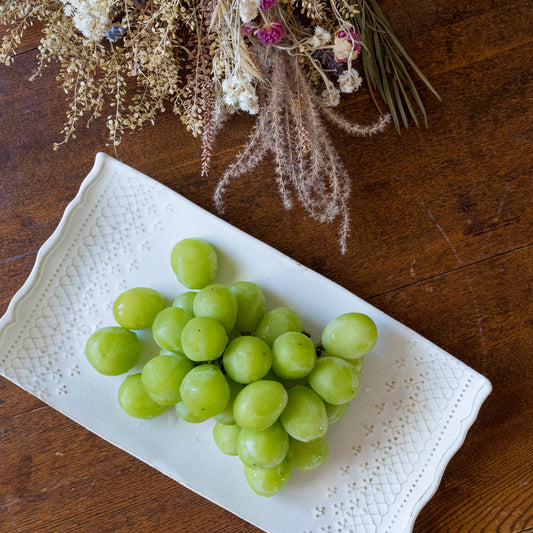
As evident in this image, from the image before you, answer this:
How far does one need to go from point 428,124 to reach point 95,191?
0.59m

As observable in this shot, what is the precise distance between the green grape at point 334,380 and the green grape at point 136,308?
10.5 inches

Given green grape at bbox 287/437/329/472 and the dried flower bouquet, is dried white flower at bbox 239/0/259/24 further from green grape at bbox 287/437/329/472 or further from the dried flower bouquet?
green grape at bbox 287/437/329/472

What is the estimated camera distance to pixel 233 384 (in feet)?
2.25

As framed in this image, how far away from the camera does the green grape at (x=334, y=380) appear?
0.65 metres

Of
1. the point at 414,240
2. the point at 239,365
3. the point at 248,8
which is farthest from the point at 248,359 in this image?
the point at 248,8

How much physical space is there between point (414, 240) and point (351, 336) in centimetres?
25

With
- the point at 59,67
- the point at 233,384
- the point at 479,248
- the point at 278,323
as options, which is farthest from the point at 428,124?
the point at 59,67

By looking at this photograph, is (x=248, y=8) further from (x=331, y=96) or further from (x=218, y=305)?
(x=218, y=305)

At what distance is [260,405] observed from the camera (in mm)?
611

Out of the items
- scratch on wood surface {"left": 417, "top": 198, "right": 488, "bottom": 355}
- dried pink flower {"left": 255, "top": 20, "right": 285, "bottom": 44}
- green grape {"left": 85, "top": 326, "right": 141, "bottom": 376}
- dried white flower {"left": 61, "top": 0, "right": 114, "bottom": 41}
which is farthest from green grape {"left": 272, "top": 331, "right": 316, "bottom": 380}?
dried white flower {"left": 61, "top": 0, "right": 114, "bottom": 41}

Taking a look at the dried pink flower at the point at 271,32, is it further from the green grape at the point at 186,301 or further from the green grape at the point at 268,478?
the green grape at the point at 268,478

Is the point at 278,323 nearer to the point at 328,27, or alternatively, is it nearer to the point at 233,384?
the point at 233,384

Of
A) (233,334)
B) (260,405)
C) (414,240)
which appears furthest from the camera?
(414,240)

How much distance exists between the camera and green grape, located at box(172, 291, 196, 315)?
0.72 m
